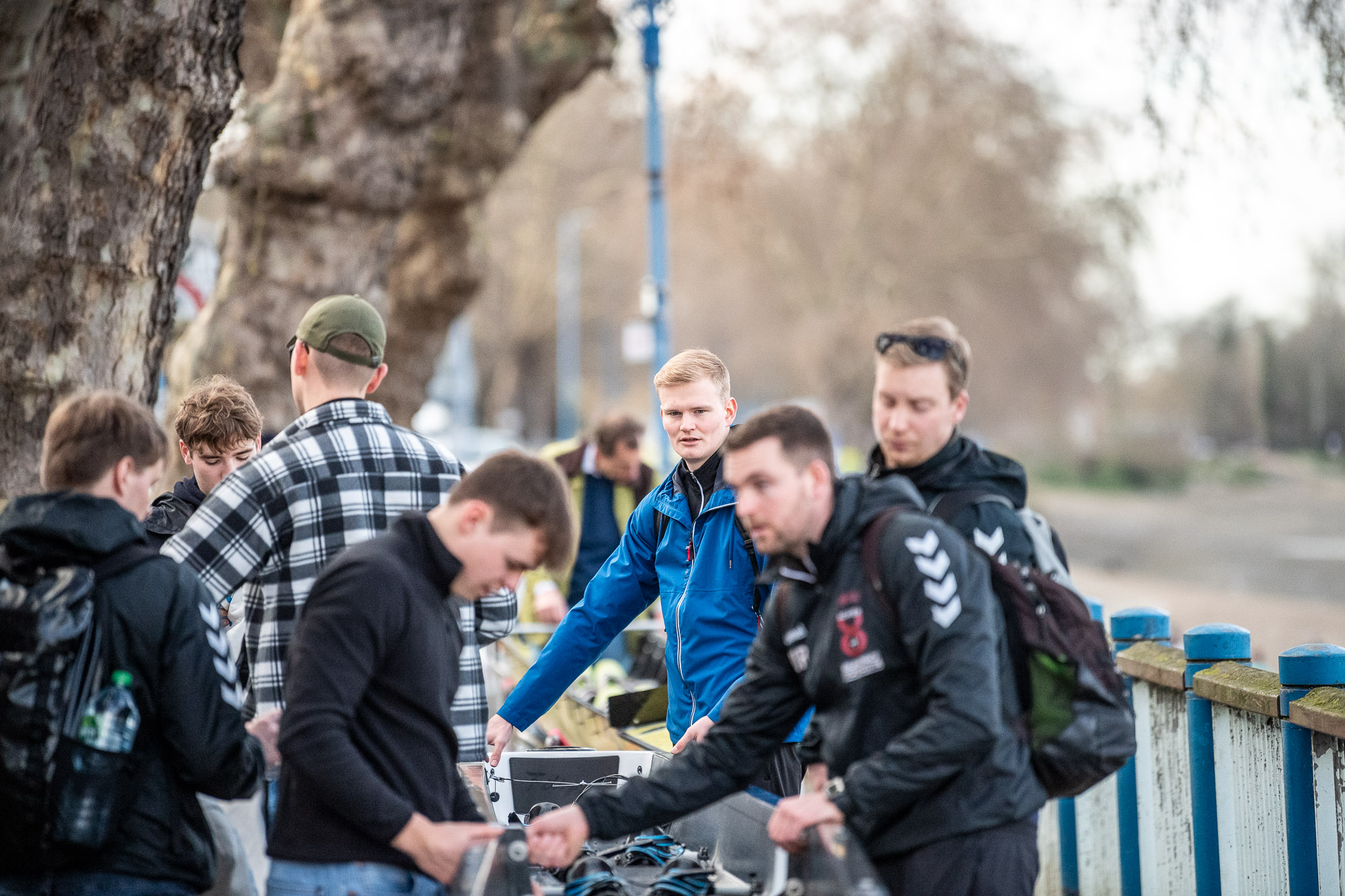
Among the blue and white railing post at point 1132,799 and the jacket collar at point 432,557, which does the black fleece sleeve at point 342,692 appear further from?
the blue and white railing post at point 1132,799

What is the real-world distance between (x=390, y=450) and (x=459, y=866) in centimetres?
142

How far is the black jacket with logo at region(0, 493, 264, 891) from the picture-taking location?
2.89 meters

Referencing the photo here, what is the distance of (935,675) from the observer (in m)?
2.91

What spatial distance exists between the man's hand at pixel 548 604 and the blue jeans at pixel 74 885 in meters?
5.33

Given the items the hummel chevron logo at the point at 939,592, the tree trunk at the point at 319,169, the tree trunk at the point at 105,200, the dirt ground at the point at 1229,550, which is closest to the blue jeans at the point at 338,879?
the hummel chevron logo at the point at 939,592

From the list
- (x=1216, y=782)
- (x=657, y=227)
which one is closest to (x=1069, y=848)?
(x=1216, y=782)

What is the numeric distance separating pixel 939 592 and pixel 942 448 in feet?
1.99

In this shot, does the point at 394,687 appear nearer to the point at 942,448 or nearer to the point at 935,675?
the point at 935,675

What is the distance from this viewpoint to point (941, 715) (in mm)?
2877

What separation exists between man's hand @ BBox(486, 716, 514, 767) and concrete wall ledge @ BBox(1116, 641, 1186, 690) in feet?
8.75

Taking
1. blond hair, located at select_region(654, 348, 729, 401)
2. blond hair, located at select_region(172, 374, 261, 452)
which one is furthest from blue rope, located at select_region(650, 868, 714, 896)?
blond hair, located at select_region(172, 374, 261, 452)

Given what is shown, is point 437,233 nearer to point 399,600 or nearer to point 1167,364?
point 399,600

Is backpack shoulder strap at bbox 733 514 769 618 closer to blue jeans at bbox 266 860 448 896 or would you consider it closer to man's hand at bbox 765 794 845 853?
man's hand at bbox 765 794 845 853

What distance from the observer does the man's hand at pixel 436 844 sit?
9.48 ft
